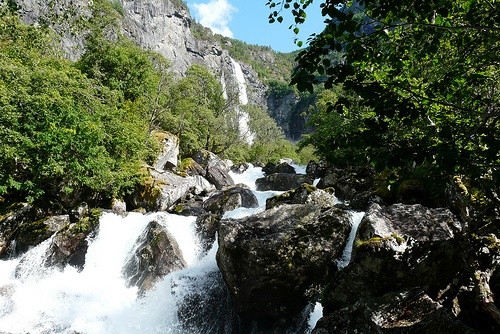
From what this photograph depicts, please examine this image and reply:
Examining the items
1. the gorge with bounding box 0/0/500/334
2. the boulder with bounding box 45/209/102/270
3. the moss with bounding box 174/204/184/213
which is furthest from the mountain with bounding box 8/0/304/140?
the boulder with bounding box 45/209/102/270

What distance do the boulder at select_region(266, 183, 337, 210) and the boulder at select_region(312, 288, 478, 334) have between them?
676 cm

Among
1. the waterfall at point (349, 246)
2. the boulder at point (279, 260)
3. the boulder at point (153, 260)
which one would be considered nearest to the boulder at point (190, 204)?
the boulder at point (153, 260)

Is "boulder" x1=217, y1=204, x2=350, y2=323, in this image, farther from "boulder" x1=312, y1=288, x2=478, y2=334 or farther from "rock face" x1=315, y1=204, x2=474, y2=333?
"boulder" x1=312, y1=288, x2=478, y2=334

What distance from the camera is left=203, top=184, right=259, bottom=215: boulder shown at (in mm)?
18281

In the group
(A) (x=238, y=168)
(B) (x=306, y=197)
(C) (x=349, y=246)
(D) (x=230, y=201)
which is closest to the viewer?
(C) (x=349, y=246)

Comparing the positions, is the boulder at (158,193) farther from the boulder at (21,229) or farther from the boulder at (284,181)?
the boulder at (284,181)

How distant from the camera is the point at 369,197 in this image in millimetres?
12750

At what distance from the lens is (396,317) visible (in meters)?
5.99

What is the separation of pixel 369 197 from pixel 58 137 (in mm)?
13379

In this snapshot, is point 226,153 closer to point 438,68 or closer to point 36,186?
point 36,186

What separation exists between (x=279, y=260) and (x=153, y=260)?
5583 millimetres

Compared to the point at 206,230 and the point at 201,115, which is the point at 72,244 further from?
the point at 201,115

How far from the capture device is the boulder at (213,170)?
28.6 metres

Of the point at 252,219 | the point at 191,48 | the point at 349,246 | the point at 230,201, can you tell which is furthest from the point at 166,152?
the point at 191,48
